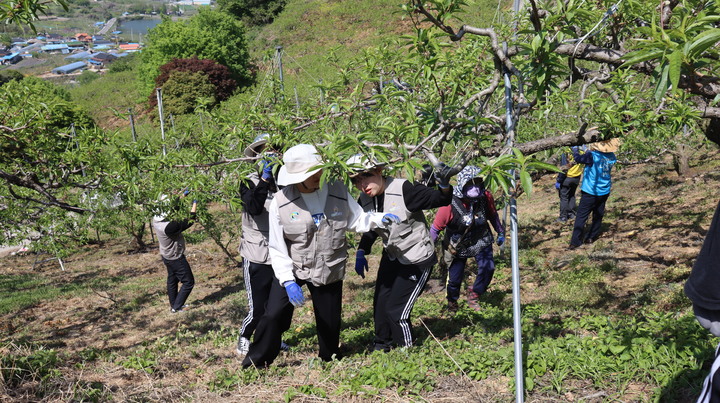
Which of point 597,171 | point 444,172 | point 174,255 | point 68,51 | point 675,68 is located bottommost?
point 68,51

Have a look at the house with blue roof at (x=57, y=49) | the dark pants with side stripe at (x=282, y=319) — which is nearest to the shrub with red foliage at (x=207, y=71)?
the dark pants with side stripe at (x=282, y=319)

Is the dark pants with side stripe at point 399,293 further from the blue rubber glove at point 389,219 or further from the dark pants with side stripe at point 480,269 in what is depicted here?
the dark pants with side stripe at point 480,269

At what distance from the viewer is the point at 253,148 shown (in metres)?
4.66

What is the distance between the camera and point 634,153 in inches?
363

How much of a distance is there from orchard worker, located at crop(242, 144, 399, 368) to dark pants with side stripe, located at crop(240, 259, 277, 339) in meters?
0.67

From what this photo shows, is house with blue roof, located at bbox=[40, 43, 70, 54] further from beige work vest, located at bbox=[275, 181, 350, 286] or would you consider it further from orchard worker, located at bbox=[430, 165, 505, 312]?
beige work vest, located at bbox=[275, 181, 350, 286]

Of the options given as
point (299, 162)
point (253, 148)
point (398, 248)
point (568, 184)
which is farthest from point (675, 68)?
point (568, 184)

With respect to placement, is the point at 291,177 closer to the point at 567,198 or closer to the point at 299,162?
the point at 299,162

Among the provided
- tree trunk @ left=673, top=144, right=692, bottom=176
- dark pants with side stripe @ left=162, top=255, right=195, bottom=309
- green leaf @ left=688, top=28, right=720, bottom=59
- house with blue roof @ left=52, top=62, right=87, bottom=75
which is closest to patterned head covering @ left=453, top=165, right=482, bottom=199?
green leaf @ left=688, top=28, right=720, bottom=59

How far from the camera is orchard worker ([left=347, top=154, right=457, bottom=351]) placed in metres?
4.36

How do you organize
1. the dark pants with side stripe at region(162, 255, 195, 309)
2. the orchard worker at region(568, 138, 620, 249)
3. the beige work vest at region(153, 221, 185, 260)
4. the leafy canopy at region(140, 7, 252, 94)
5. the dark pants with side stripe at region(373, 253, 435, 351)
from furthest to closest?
the leafy canopy at region(140, 7, 252, 94)
the orchard worker at region(568, 138, 620, 249)
the dark pants with side stripe at region(162, 255, 195, 309)
the beige work vest at region(153, 221, 185, 260)
the dark pants with side stripe at region(373, 253, 435, 351)

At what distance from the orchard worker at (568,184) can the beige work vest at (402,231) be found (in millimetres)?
5321

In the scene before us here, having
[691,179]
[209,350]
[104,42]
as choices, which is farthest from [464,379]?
[104,42]

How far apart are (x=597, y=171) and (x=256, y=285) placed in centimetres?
496
